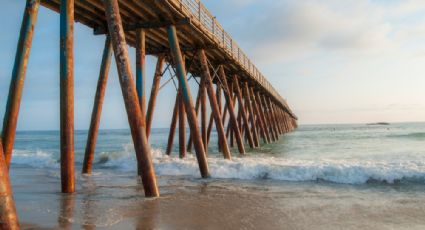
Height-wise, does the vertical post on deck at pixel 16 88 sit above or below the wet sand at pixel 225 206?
above

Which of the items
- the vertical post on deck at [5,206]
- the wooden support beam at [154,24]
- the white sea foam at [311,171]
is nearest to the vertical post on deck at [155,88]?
the white sea foam at [311,171]

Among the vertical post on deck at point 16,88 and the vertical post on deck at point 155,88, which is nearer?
the vertical post on deck at point 16,88

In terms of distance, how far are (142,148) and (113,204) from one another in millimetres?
959

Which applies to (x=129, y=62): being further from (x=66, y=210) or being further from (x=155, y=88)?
(x=155, y=88)

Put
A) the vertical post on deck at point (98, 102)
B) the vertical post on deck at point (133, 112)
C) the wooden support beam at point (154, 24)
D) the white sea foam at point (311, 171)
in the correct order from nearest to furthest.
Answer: the vertical post on deck at point (133, 112), the white sea foam at point (311, 171), the vertical post on deck at point (98, 102), the wooden support beam at point (154, 24)

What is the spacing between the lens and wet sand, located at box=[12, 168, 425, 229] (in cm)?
424

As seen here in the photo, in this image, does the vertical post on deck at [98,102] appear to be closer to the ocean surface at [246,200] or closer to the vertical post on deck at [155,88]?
the ocean surface at [246,200]

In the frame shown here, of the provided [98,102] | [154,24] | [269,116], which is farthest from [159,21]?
[269,116]

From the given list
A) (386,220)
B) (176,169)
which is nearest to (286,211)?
(386,220)

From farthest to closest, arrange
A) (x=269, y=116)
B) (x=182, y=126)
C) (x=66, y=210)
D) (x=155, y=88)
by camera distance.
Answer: (x=269, y=116) < (x=182, y=126) < (x=155, y=88) < (x=66, y=210)

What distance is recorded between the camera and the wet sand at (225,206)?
424cm

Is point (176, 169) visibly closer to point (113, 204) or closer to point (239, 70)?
point (113, 204)

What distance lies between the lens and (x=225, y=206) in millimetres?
5219

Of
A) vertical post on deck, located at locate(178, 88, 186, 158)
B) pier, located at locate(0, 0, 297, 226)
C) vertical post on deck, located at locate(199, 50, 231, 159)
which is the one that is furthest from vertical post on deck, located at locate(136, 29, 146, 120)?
vertical post on deck, located at locate(178, 88, 186, 158)
